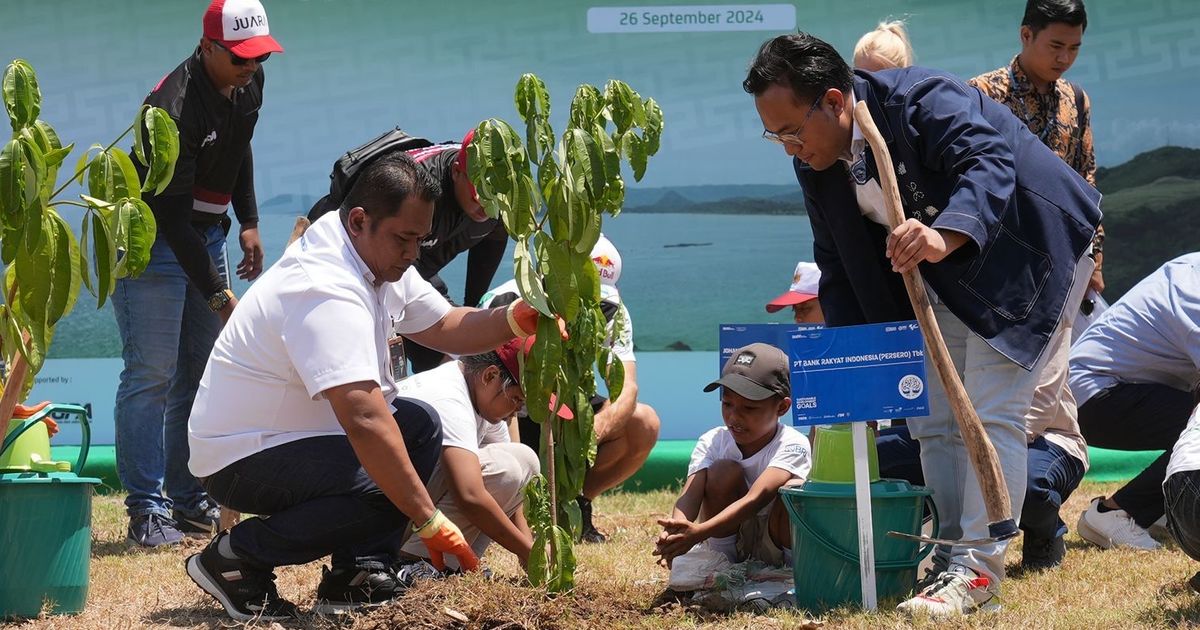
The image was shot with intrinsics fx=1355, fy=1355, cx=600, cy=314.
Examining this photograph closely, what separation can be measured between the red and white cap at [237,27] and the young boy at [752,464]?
80.3 inches

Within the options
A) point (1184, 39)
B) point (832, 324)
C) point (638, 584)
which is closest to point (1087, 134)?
point (832, 324)

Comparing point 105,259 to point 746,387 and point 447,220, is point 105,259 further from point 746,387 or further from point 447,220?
point 746,387

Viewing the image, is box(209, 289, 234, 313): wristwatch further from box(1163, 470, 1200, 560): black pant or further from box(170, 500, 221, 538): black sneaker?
box(1163, 470, 1200, 560): black pant

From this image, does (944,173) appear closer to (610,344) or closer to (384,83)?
(610,344)

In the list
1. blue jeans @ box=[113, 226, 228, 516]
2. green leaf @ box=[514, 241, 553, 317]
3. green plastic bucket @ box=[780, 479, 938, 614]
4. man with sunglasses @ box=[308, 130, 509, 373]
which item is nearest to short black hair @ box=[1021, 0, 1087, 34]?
man with sunglasses @ box=[308, 130, 509, 373]

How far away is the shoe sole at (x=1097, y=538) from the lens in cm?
451

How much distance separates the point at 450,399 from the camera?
3.90 meters

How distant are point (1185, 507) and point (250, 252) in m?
3.62

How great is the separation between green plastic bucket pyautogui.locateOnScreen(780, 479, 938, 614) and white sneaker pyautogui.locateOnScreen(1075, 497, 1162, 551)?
1.53 metres

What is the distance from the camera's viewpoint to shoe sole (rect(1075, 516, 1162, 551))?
14.8ft

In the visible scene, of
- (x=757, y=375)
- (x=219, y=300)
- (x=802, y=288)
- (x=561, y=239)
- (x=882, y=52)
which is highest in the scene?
(x=882, y=52)

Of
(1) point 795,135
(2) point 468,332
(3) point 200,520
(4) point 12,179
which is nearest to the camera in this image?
(4) point 12,179

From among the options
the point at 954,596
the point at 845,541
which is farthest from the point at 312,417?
the point at 954,596

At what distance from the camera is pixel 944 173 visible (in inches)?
134
